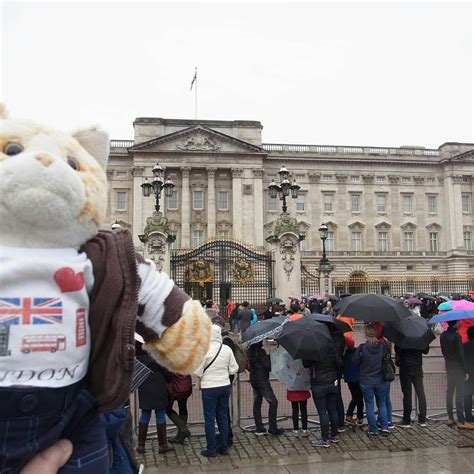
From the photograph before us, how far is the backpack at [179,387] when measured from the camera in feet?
22.4

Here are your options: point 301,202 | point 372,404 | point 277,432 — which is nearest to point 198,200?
point 301,202

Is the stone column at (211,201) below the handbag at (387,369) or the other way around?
the other way around

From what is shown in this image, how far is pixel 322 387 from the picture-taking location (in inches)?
273

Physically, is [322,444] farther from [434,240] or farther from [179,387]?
[434,240]

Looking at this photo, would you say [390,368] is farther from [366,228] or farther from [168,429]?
[366,228]

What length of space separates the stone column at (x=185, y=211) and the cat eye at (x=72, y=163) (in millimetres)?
45947

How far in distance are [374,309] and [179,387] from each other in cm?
313

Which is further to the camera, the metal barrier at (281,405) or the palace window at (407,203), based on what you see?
the palace window at (407,203)

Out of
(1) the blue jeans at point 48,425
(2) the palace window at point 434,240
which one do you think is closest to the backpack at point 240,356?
(1) the blue jeans at point 48,425

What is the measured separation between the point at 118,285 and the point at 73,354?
36 centimetres

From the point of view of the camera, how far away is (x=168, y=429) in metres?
7.65

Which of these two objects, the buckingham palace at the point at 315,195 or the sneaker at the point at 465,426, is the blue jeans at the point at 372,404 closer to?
the sneaker at the point at 465,426

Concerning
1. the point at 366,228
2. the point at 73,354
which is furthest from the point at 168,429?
the point at 366,228

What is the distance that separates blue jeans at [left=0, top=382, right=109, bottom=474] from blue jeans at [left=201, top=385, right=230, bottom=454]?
4219mm
